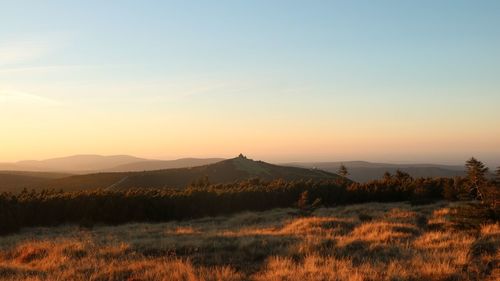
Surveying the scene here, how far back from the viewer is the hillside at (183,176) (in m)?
80.4

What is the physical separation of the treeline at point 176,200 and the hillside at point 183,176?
29837 millimetres

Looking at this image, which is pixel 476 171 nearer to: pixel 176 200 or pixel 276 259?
pixel 276 259

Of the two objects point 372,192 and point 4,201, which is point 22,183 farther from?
point 372,192

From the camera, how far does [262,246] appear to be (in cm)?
1377

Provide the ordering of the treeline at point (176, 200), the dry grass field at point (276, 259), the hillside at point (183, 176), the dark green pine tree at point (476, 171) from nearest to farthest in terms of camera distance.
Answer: the dry grass field at point (276, 259), the dark green pine tree at point (476, 171), the treeline at point (176, 200), the hillside at point (183, 176)

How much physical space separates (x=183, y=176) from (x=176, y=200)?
49.1 meters

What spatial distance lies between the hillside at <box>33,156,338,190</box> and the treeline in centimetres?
2984

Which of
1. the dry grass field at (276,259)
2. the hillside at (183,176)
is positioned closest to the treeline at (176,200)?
the dry grass field at (276,259)

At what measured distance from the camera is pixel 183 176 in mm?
89250

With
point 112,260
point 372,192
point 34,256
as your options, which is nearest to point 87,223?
point 34,256

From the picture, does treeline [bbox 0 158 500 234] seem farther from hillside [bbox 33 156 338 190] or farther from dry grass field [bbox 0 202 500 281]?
hillside [bbox 33 156 338 190]

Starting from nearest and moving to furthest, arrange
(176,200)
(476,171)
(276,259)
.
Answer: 1. (276,259)
2. (476,171)
3. (176,200)

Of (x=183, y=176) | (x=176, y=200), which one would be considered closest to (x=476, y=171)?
(x=176, y=200)

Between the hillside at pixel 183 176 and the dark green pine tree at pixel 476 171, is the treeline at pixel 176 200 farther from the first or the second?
the hillside at pixel 183 176
